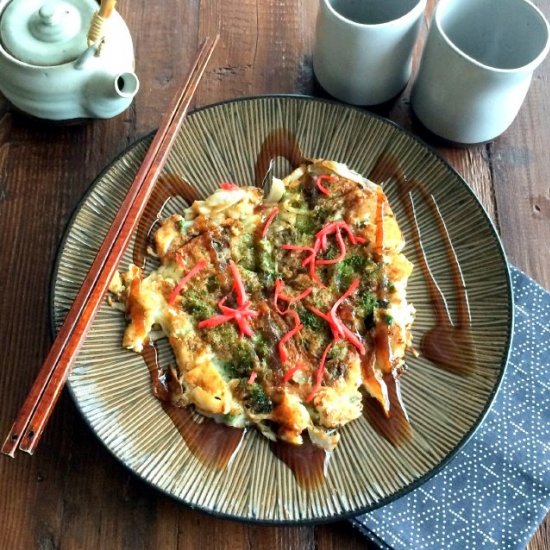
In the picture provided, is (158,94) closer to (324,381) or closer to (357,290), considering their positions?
(357,290)

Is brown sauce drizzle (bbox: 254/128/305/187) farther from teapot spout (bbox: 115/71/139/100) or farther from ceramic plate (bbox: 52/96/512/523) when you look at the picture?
teapot spout (bbox: 115/71/139/100)

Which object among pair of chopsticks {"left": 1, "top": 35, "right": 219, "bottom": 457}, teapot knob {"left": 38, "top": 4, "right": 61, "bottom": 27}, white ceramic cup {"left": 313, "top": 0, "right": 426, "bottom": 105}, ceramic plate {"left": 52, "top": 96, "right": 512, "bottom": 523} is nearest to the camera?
pair of chopsticks {"left": 1, "top": 35, "right": 219, "bottom": 457}

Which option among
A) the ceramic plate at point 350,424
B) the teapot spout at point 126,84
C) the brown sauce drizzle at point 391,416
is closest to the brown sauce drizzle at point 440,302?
the ceramic plate at point 350,424

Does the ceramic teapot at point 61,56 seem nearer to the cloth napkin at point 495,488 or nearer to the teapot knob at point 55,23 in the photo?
the teapot knob at point 55,23

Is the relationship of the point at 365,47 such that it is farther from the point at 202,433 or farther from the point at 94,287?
the point at 202,433

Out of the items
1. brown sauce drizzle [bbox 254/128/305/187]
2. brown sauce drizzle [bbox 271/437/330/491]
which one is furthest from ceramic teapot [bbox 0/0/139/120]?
brown sauce drizzle [bbox 271/437/330/491]

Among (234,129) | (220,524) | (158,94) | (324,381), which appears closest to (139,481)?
(220,524)

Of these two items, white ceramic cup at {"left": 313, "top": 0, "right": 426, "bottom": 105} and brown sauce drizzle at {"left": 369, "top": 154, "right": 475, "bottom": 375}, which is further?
white ceramic cup at {"left": 313, "top": 0, "right": 426, "bottom": 105}
